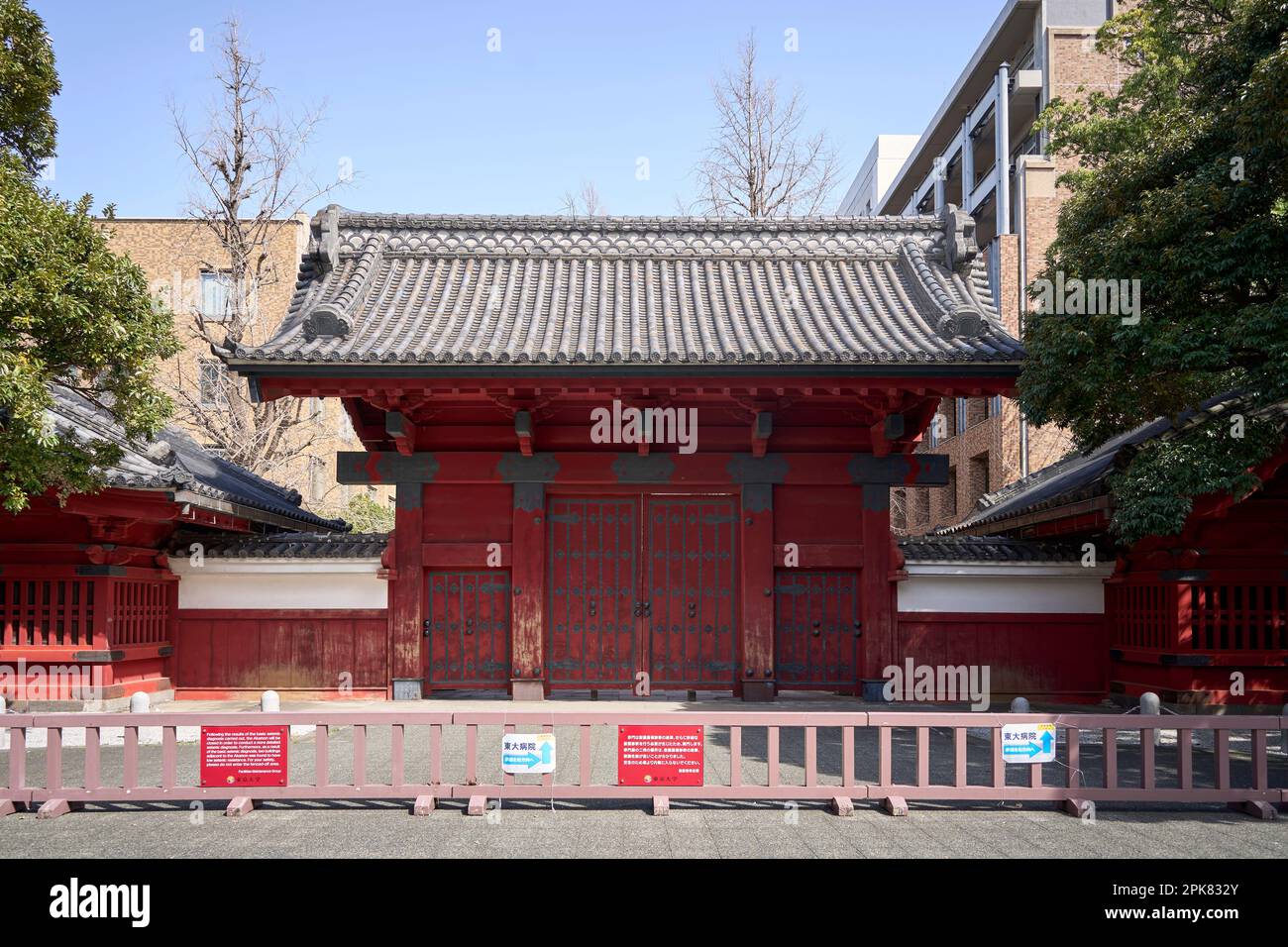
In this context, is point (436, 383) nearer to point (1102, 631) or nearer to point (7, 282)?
point (7, 282)

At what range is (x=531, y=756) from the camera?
746 centimetres

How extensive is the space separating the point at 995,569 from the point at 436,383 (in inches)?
317

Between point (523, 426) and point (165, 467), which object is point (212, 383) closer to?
point (165, 467)

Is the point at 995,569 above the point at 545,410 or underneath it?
underneath

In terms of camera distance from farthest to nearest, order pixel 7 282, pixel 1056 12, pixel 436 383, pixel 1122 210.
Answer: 1. pixel 1056 12
2. pixel 436 383
3. pixel 1122 210
4. pixel 7 282

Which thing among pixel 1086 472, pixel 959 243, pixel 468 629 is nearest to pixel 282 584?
pixel 468 629

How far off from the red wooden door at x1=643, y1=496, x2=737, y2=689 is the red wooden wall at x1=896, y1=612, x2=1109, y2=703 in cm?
250

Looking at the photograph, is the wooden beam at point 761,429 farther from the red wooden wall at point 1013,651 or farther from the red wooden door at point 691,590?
the red wooden wall at point 1013,651

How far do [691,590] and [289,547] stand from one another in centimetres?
570

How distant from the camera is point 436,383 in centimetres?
1214

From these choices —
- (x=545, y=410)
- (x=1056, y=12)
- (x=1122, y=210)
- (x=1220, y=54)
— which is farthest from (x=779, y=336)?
(x=1056, y=12)

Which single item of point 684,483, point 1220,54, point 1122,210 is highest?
point 1220,54

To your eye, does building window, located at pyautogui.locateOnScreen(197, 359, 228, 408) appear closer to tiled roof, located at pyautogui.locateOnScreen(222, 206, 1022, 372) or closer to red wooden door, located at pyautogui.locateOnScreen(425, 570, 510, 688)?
tiled roof, located at pyautogui.locateOnScreen(222, 206, 1022, 372)

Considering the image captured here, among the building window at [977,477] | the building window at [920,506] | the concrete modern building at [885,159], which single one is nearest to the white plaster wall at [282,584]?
the building window at [977,477]
